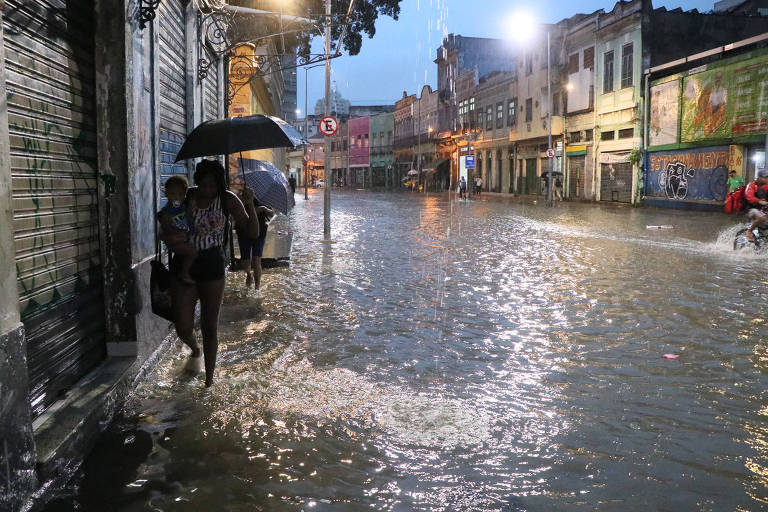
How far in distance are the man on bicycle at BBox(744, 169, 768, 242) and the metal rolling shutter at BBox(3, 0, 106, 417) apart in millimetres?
12023

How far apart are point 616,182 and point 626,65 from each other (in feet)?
19.4

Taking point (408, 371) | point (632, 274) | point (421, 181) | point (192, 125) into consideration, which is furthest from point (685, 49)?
point (421, 181)

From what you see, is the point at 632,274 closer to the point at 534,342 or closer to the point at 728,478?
the point at 534,342

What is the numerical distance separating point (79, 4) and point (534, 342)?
14.9 feet

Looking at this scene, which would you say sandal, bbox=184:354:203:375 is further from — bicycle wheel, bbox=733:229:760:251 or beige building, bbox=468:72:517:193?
beige building, bbox=468:72:517:193

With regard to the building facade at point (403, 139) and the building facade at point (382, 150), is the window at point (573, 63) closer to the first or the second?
the building facade at point (403, 139)

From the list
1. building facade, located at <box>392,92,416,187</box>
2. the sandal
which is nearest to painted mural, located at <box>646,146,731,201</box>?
the sandal

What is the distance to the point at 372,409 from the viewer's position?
4754 millimetres

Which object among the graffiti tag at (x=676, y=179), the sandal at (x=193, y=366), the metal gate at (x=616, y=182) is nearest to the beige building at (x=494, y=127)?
the metal gate at (x=616, y=182)

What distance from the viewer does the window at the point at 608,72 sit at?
1543 inches

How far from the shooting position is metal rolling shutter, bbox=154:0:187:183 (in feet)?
26.1

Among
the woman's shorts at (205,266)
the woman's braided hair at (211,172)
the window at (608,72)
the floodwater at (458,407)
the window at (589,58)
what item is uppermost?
the window at (589,58)

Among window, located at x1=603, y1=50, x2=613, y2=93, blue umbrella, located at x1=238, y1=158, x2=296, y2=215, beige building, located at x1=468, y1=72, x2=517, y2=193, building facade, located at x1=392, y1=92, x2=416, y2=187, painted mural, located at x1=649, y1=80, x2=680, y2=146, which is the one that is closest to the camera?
blue umbrella, located at x1=238, y1=158, x2=296, y2=215

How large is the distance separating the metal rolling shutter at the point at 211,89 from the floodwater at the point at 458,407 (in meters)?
3.89
